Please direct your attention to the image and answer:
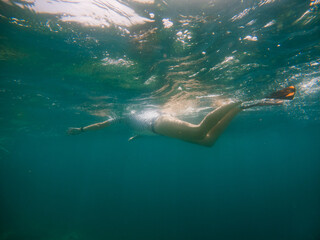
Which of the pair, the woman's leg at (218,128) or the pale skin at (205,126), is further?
the woman's leg at (218,128)

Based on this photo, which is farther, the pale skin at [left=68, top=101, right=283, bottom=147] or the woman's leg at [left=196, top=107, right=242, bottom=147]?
the woman's leg at [left=196, top=107, right=242, bottom=147]

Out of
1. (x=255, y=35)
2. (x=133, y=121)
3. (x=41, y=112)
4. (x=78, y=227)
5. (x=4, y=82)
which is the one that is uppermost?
(x=255, y=35)

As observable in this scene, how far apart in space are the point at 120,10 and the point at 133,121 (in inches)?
168

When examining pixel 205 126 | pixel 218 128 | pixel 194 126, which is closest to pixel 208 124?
pixel 205 126

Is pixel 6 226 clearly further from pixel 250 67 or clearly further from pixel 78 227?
pixel 250 67

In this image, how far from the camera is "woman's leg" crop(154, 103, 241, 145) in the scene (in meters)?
A: 4.14

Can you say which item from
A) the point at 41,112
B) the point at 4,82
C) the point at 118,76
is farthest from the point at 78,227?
the point at 118,76

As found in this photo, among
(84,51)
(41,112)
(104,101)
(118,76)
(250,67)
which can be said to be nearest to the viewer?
(84,51)

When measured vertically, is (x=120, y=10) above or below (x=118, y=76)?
above

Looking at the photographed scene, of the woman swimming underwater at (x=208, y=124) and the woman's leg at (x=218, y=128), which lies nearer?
the woman swimming underwater at (x=208, y=124)

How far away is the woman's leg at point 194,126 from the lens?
13.6ft

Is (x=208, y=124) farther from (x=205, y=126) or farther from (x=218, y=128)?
(x=218, y=128)

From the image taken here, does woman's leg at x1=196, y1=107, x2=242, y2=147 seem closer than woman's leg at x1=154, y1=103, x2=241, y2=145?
No

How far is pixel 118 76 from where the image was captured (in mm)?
10430
